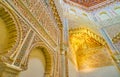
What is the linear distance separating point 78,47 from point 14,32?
4584 millimetres

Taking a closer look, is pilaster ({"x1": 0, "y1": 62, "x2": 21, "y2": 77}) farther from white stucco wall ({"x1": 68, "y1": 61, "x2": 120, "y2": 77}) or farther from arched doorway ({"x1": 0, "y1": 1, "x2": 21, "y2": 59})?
white stucco wall ({"x1": 68, "y1": 61, "x2": 120, "y2": 77})

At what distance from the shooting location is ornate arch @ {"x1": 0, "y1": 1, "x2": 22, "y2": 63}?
2223mm

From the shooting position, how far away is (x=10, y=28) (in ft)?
7.80

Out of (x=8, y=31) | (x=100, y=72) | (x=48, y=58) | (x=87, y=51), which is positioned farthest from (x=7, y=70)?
(x=87, y=51)

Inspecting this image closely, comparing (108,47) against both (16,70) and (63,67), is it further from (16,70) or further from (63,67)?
(16,70)

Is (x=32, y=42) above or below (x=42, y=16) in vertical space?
below

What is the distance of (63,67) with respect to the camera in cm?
379

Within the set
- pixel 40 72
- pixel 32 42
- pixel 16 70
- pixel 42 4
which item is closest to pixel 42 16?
pixel 42 4

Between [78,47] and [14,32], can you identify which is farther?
[78,47]

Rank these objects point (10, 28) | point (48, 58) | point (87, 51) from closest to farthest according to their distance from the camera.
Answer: point (10, 28) → point (48, 58) → point (87, 51)

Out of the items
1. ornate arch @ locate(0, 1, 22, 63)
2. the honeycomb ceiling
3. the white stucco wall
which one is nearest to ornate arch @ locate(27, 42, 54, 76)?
ornate arch @ locate(0, 1, 22, 63)

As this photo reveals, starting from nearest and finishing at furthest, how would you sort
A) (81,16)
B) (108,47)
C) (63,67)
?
(63,67), (108,47), (81,16)

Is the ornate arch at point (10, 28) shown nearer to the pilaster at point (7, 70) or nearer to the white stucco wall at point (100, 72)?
the pilaster at point (7, 70)

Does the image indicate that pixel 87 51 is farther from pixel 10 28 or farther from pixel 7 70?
pixel 7 70
